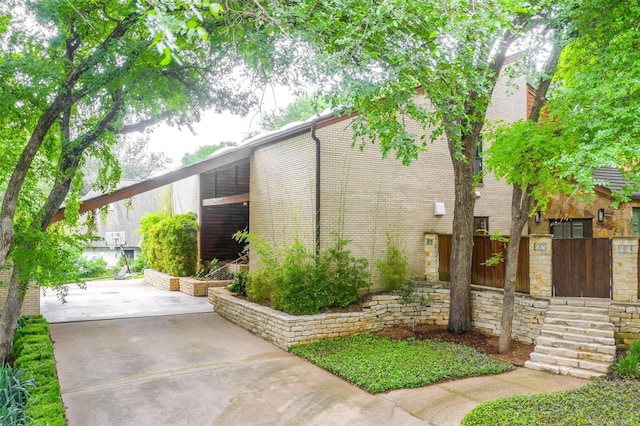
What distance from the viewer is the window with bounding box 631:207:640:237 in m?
11.7

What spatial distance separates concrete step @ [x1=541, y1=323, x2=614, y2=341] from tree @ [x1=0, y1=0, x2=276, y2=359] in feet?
21.1

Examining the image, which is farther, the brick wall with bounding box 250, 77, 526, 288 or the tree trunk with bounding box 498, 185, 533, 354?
the brick wall with bounding box 250, 77, 526, 288

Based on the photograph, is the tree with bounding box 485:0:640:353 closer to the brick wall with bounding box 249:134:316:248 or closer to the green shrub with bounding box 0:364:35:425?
the brick wall with bounding box 249:134:316:248

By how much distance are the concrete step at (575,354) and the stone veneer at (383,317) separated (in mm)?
886

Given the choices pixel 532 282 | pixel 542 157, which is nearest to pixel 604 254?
pixel 532 282

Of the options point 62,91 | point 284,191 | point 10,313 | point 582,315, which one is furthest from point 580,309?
point 10,313

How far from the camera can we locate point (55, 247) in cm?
656

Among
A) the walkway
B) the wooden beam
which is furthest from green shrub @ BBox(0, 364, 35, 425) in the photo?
the wooden beam

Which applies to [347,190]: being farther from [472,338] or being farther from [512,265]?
[472,338]

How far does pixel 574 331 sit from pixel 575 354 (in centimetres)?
52

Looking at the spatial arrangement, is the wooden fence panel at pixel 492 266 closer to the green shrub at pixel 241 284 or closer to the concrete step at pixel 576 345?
the concrete step at pixel 576 345

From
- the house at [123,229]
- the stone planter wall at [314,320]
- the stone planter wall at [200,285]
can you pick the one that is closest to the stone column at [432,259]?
the stone planter wall at [314,320]

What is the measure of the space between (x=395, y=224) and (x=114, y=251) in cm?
2036

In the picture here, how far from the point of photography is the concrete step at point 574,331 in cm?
723
